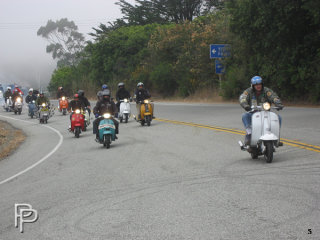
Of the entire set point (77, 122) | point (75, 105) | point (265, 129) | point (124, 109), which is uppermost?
point (265, 129)

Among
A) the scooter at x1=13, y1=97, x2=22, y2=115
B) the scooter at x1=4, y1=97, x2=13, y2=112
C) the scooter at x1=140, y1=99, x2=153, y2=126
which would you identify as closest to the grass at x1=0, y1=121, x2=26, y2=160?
the scooter at x1=140, y1=99, x2=153, y2=126

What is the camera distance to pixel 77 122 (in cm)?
1873

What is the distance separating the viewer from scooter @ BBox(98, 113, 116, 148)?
1455 centimetres

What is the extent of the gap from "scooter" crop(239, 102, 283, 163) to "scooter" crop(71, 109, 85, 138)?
31.9 feet

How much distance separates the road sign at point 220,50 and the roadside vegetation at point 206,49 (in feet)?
1.49

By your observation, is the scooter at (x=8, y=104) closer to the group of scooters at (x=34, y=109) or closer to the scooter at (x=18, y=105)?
the group of scooters at (x=34, y=109)

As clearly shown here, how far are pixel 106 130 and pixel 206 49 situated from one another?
30428 millimetres

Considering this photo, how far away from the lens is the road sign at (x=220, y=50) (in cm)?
3925

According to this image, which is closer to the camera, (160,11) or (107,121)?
(107,121)

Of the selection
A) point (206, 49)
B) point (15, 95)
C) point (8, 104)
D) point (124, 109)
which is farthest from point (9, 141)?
point (206, 49)

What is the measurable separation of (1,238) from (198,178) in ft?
12.4

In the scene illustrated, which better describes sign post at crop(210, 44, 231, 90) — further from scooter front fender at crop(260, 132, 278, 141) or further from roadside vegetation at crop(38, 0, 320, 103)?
scooter front fender at crop(260, 132, 278, 141)

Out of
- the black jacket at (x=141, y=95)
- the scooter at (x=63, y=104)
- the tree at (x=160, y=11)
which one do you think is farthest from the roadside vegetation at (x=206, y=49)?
the scooter at (x=63, y=104)

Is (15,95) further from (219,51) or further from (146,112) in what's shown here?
(146,112)
